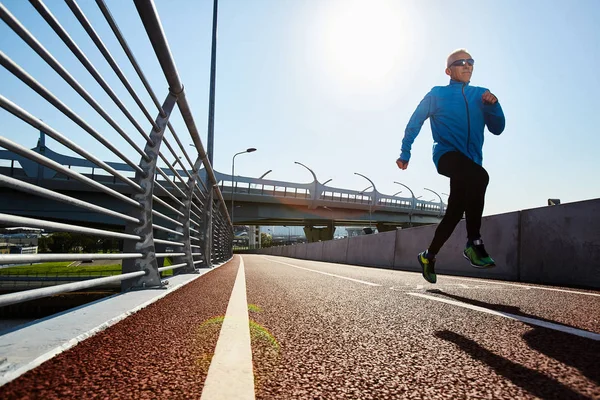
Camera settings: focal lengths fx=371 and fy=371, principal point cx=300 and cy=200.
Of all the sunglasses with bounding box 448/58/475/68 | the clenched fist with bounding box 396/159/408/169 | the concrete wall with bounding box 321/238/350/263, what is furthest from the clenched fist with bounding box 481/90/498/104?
the concrete wall with bounding box 321/238/350/263

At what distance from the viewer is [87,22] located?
229 centimetres

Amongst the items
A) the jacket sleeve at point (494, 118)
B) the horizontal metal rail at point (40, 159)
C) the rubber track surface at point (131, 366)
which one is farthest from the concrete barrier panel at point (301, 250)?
the rubber track surface at point (131, 366)

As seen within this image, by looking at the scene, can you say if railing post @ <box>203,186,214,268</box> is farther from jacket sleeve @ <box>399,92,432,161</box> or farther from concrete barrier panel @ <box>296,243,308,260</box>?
concrete barrier panel @ <box>296,243,308,260</box>

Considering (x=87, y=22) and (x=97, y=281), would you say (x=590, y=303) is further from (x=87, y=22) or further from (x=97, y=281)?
(x=87, y=22)

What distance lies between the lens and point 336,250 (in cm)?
1966

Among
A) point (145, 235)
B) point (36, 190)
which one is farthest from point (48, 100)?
point (145, 235)

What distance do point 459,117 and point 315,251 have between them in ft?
72.6

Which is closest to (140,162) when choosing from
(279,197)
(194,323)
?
(194,323)

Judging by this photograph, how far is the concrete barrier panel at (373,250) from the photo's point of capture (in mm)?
11922

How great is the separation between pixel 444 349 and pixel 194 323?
4.38ft

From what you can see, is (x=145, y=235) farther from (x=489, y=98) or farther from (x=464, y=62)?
(x=464, y=62)

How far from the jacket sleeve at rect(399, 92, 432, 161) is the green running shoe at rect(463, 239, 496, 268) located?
1262 mm

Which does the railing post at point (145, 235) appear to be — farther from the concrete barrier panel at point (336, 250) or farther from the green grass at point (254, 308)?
the concrete barrier panel at point (336, 250)

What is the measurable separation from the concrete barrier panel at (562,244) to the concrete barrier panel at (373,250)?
18.7 ft
